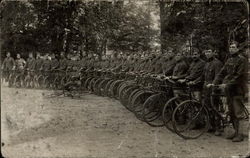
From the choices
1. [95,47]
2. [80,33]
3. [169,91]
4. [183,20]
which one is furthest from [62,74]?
[169,91]

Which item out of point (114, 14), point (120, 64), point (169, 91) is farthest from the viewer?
point (120, 64)

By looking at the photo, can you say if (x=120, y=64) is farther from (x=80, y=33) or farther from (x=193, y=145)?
(x=193, y=145)

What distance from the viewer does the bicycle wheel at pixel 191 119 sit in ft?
22.7

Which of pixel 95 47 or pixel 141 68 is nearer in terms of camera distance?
pixel 141 68

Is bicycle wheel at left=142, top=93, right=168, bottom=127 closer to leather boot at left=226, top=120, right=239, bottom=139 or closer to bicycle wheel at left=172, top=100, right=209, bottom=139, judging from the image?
bicycle wheel at left=172, top=100, right=209, bottom=139

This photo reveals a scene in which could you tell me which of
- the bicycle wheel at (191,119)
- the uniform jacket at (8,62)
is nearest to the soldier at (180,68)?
the bicycle wheel at (191,119)

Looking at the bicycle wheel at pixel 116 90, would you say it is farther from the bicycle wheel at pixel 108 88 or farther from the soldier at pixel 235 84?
the soldier at pixel 235 84

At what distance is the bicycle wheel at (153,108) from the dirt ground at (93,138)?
8.0 inches

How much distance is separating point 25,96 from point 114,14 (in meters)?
4.55

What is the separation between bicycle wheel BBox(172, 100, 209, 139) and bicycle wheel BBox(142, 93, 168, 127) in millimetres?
652

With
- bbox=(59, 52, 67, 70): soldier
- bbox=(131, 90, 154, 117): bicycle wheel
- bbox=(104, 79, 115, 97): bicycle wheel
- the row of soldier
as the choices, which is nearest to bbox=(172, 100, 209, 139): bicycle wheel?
the row of soldier

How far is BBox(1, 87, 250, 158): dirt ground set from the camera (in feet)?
19.4

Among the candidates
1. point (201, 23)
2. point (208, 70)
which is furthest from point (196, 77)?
point (201, 23)

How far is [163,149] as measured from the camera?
625 cm
